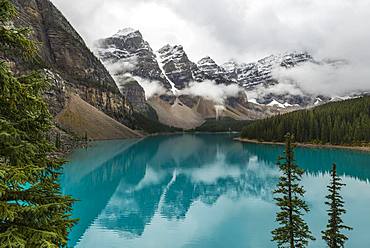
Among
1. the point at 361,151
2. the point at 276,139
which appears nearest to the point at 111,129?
the point at 276,139

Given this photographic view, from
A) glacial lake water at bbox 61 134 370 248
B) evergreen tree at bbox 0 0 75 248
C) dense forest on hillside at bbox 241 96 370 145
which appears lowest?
glacial lake water at bbox 61 134 370 248

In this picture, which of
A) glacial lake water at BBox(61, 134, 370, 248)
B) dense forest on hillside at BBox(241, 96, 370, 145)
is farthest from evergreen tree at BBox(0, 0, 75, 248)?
dense forest on hillside at BBox(241, 96, 370, 145)

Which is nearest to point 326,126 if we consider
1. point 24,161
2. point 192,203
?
point 192,203

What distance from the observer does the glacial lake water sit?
30188 mm

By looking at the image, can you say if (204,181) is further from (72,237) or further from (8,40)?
(8,40)

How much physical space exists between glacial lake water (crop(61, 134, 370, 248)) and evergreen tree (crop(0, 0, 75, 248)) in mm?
22171

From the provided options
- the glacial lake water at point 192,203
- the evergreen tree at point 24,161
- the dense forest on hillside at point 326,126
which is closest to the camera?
the evergreen tree at point 24,161

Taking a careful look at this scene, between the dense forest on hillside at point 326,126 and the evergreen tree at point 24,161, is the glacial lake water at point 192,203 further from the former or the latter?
the dense forest on hillside at point 326,126

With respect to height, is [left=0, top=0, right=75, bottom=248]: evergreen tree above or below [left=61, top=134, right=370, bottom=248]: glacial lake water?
above

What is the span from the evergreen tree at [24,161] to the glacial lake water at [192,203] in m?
22.2

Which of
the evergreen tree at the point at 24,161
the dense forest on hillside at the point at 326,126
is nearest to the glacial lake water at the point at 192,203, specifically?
the evergreen tree at the point at 24,161

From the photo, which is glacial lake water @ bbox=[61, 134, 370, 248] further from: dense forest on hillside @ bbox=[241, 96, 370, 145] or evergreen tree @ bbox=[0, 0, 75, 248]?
dense forest on hillside @ bbox=[241, 96, 370, 145]

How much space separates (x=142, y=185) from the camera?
6016 cm

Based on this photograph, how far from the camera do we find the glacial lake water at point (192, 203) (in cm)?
3019
